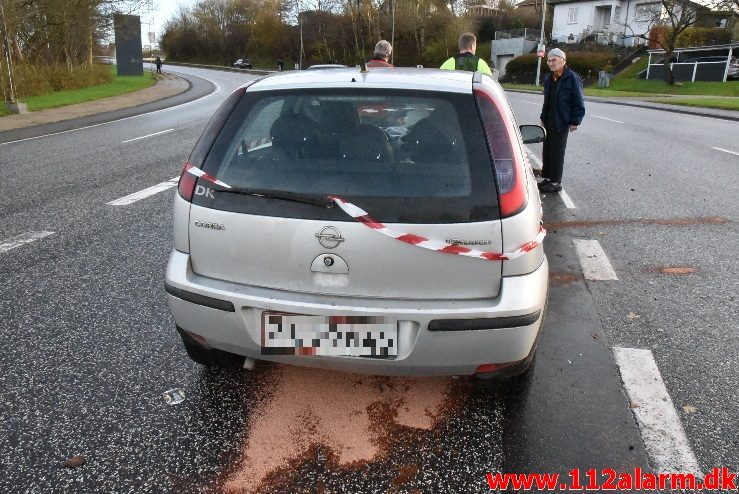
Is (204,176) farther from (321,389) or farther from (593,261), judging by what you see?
(593,261)

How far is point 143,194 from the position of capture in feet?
25.1

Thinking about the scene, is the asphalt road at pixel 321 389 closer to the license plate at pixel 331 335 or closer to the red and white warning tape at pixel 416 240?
the license plate at pixel 331 335

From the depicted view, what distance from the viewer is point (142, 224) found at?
6.18 m

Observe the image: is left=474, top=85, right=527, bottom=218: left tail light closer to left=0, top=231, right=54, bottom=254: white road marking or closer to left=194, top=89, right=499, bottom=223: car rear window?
left=194, top=89, right=499, bottom=223: car rear window

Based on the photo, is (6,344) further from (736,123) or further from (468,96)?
(736,123)

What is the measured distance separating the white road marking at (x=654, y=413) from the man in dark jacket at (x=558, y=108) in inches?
185

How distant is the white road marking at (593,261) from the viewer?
485cm

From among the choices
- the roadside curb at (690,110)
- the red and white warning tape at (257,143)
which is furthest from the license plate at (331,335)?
the roadside curb at (690,110)

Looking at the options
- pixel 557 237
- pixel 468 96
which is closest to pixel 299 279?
pixel 468 96

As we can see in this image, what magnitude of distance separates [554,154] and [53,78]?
27.7 m

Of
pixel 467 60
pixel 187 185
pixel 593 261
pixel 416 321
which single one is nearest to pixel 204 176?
pixel 187 185

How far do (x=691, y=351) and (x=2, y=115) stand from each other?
20.7m

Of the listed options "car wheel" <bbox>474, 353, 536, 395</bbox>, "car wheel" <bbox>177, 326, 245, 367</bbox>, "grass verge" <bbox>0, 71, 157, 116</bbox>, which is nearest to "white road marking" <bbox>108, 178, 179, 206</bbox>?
"car wheel" <bbox>177, 326, 245, 367</bbox>

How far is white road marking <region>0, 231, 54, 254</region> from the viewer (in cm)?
535
